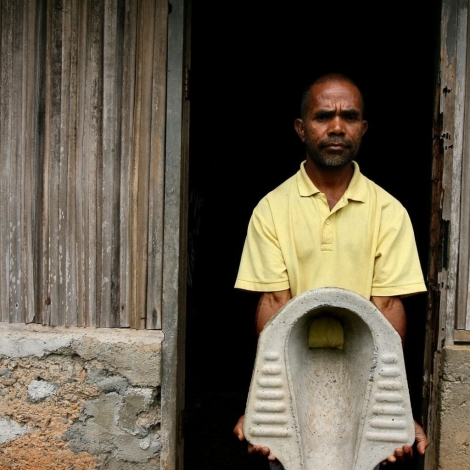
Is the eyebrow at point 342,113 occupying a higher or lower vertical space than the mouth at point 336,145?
higher

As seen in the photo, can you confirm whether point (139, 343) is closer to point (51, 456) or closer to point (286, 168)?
point (51, 456)

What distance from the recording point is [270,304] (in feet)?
8.29

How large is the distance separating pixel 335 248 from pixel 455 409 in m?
1.04

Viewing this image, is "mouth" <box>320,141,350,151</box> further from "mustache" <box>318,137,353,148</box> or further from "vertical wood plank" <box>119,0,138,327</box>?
"vertical wood plank" <box>119,0,138,327</box>

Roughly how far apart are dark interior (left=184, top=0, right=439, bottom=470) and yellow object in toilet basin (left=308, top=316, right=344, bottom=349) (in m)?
2.57

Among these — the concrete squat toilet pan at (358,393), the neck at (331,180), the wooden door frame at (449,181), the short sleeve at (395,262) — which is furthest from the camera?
the wooden door frame at (449,181)

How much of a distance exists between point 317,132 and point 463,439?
1.57 meters

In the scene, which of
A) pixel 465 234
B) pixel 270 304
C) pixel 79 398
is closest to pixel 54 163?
pixel 79 398

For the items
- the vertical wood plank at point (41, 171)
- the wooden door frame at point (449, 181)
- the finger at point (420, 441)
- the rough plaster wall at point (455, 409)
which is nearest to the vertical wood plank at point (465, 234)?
the wooden door frame at point (449, 181)

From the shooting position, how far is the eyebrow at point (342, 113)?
2.48 meters

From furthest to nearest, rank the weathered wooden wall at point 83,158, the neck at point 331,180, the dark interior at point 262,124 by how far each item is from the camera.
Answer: the dark interior at point 262,124
the weathered wooden wall at point 83,158
the neck at point 331,180

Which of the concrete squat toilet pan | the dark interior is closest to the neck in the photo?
the concrete squat toilet pan

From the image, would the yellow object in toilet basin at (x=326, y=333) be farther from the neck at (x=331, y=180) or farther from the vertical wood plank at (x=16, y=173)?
the vertical wood plank at (x=16, y=173)

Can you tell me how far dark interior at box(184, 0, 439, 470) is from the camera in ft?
17.6
